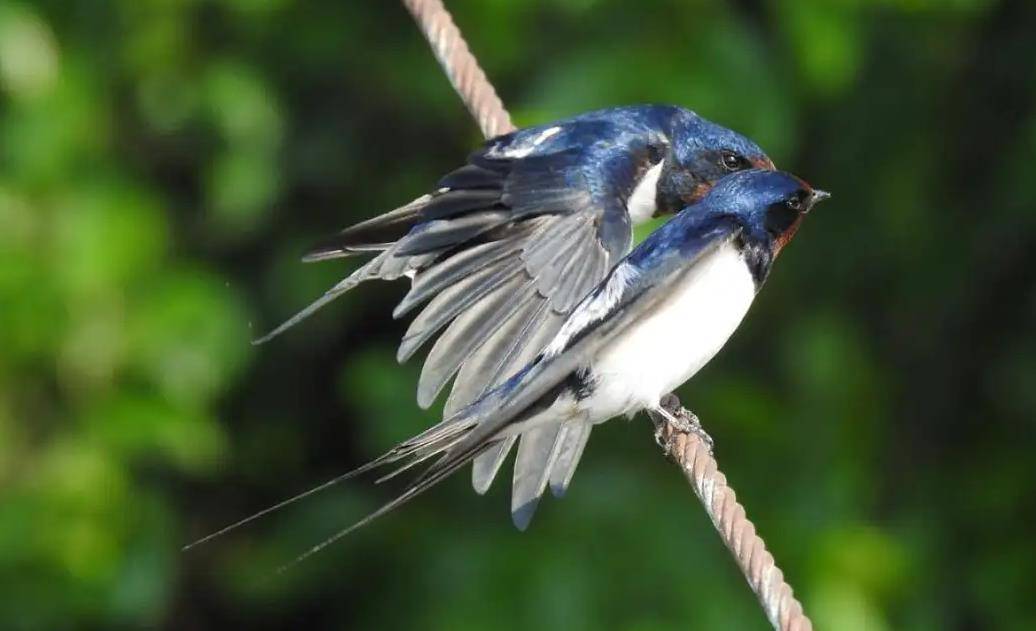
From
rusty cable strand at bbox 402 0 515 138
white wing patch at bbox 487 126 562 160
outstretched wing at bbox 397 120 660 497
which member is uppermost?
rusty cable strand at bbox 402 0 515 138

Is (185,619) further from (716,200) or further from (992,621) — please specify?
(716,200)

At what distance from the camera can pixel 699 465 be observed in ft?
5.94

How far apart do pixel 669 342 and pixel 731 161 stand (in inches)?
20.4

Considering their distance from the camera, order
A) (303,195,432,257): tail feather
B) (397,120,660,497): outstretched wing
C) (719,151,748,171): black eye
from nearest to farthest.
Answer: (397,120,660,497): outstretched wing < (303,195,432,257): tail feather < (719,151,748,171): black eye

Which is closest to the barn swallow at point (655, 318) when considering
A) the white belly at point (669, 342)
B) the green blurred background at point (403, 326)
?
the white belly at point (669, 342)

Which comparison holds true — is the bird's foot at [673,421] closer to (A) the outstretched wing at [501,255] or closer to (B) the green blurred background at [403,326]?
(A) the outstretched wing at [501,255]

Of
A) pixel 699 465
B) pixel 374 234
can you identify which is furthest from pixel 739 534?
pixel 374 234

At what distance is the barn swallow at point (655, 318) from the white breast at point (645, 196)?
0.94 ft

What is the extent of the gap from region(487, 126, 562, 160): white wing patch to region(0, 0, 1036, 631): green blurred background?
36 cm

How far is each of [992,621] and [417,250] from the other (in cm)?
137

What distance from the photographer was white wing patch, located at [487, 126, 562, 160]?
90.4 inches

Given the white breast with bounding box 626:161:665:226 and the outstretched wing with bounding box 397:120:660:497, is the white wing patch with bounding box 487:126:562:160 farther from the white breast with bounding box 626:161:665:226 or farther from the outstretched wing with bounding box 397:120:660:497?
the white breast with bounding box 626:161:665:226

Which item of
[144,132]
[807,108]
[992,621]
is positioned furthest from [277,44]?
[992,621]

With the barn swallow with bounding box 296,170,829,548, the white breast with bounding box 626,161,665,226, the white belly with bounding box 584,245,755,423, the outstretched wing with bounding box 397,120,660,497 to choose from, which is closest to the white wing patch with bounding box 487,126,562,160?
the outstretched wing with bounding box 397,120,660,497
